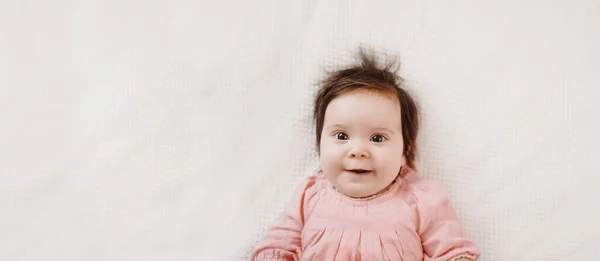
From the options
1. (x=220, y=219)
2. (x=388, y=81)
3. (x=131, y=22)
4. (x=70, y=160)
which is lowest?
(x=220, y=219)

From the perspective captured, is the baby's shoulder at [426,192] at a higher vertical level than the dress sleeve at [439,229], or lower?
higher

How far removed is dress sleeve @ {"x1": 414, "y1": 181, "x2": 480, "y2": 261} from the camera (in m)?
1.25

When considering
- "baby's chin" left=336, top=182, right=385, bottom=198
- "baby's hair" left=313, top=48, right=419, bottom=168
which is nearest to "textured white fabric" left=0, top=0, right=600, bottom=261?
"baby's hair" left=313, top=48, right=419, bottom=168

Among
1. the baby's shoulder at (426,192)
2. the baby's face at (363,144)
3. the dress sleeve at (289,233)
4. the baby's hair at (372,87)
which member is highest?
the baby's hair at (372,87)

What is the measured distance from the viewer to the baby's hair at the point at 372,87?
4.26 feet

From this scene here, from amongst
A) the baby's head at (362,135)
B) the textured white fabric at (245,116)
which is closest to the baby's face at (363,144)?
the baby's head at (362,135)

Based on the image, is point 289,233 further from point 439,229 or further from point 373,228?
point 439,229

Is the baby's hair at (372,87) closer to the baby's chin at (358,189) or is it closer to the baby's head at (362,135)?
the baby's head at (362,135)

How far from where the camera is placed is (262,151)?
4.65 ft

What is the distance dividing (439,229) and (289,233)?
295 mm

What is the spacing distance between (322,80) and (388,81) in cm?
15

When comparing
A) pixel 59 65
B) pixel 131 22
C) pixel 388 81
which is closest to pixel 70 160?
pixel 59 65

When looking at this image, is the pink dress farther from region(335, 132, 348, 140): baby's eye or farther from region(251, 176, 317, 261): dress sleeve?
region(335, 132, 348, 140): baby's eye

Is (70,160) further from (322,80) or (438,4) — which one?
(438,4)
